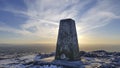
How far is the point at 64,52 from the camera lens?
27844 mm

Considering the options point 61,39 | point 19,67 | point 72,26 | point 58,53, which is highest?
point 72,26

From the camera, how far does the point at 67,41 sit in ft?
90.4

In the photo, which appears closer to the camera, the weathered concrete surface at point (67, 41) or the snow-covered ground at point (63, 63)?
the snow-covered ground at point (63, 63)

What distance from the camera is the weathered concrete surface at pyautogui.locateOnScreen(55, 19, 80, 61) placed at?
27406 mm

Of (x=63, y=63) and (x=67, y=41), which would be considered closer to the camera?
(x=63, y=63)

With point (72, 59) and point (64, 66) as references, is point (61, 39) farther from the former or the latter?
point (64, 66)

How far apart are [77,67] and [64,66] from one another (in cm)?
198

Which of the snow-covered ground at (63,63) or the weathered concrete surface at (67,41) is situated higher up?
the weathered concrete surface at (67,41)

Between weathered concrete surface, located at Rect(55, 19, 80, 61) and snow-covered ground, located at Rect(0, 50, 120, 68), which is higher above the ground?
weathered concrete surface, located at Rect(55, 19, 80, 61)

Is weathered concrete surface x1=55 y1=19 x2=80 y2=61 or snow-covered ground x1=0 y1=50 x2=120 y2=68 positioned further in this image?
weathered concrete surface x1=55 y1=19 x2=80 y2=61

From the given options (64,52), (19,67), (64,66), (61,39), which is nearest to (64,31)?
(61,39)

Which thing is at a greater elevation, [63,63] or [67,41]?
[67,41]

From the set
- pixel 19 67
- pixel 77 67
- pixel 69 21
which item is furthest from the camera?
pixel 69 21

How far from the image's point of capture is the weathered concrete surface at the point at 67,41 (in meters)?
27.4
